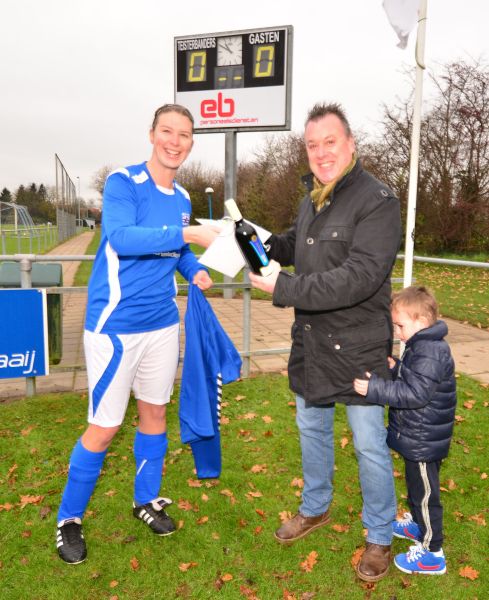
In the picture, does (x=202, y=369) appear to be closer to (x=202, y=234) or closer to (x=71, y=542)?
(x=202, y=234)

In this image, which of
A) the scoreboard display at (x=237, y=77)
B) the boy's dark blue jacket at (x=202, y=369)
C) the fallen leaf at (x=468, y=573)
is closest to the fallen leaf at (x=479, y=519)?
the fallen leaf at (x=468, y=573)

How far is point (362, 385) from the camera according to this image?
7.55 ft

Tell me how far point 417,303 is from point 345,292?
50 centimetres

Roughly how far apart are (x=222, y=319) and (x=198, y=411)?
18.4 ft

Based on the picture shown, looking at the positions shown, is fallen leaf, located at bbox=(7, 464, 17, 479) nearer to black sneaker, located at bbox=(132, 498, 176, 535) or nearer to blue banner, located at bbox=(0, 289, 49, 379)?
blue banner, located at bbox=(0, 289, 49, 379)

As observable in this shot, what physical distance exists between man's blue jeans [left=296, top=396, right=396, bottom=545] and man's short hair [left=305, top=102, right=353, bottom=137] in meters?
1.36

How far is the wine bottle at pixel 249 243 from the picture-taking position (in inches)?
81.1

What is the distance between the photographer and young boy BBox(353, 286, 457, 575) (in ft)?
7.56

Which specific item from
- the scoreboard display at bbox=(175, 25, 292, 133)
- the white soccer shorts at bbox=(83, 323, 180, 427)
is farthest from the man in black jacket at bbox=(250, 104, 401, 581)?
the scoreboard display at bbox=(175, 25, 292, 133)

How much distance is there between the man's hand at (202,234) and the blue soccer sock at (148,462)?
1259 millimetres

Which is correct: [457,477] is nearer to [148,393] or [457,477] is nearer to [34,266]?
[148,393]

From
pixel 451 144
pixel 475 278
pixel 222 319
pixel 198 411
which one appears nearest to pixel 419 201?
pixel 451 144

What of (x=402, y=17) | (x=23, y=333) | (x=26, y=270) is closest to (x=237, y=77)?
(x=402, y=17)

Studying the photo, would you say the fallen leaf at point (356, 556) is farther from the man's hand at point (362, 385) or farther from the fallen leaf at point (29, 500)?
the fallen leaf at point (29, 500)
